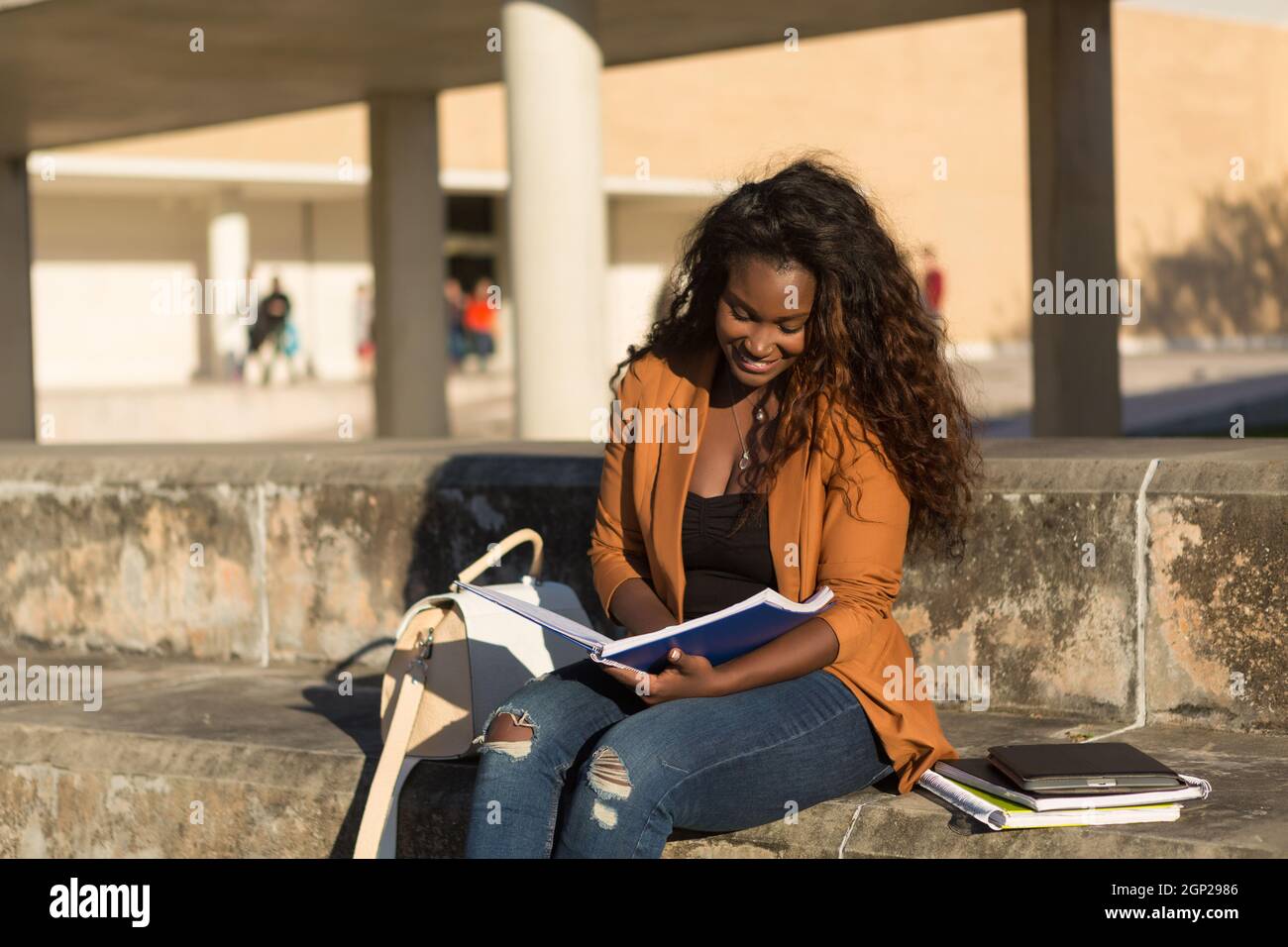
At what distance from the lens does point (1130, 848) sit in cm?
345

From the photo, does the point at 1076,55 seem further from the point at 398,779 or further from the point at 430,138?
the point at 398,779

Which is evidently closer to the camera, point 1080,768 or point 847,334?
point 1080,768

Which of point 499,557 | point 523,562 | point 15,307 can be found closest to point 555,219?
point 523,562

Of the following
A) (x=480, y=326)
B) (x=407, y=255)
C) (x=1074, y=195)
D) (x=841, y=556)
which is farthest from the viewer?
(x=480, y=326)

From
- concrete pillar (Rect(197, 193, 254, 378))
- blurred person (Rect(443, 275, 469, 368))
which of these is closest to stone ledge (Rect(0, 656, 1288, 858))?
concrete pillar (Rect(197, 193, 254, 378))

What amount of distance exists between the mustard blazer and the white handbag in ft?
1.25

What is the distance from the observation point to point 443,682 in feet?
13.8

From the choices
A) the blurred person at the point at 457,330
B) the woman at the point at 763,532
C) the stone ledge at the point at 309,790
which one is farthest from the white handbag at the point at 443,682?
the blurred person at the point at 457,330

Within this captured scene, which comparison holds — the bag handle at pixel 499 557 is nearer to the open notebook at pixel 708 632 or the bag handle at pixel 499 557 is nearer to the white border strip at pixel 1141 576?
the open notebook at pixel 708 632

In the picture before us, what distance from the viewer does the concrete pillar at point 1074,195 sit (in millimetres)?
11906

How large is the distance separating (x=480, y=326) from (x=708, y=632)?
31.2m

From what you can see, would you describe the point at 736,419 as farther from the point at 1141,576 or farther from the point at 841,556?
the point at 1141,576

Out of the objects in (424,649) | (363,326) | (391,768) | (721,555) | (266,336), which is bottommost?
(391,768)

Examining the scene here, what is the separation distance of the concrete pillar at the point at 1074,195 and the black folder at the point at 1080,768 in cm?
842
